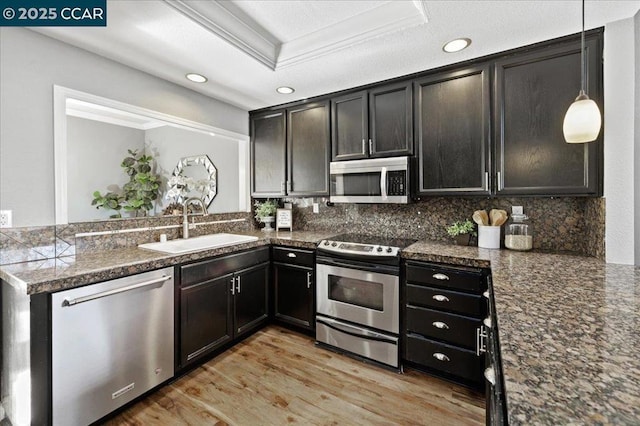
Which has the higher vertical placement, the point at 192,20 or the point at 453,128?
the point at 192,20

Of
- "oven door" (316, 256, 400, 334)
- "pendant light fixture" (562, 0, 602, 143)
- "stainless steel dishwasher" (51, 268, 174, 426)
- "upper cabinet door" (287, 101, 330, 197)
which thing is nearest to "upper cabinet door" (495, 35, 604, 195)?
"pendant light fixture" (562, 0, 602, 143)

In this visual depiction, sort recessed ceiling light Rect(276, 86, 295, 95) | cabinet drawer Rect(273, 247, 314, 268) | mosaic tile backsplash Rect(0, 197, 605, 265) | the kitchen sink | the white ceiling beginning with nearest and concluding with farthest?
1. the white ceiling
2. mosaic tile backsplash Rect(0, 197, 605, 265)
3. the kitchen sink
4. cabinet drawer Rect(273, 247, 314, 268)
5. recessed ceiling light Rect(276, 86, 295, 95)

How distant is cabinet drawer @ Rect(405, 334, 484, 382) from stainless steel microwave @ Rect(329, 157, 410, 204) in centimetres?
111

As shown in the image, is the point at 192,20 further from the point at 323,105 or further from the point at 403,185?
the point at 403,185

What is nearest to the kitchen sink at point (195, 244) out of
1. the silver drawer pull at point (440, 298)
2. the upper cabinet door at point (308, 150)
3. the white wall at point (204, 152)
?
the white wall at point (204, 152)

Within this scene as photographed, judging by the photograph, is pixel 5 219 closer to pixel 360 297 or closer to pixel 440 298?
pixel 360 297

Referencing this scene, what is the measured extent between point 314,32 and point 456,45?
101 centimetres

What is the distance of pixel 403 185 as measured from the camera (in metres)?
2.38

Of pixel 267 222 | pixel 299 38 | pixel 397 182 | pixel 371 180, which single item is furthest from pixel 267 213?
pixel 299 38

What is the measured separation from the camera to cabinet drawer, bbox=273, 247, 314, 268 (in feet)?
8.57

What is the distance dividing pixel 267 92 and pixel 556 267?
273 centimetres

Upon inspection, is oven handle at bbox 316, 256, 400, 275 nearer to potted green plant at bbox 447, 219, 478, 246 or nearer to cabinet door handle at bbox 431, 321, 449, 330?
cabinet door handle at bbox 431, 321, 449, 330

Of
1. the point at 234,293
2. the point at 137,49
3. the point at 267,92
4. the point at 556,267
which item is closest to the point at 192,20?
the point at 137,49

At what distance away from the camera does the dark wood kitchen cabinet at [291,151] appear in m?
2.93
